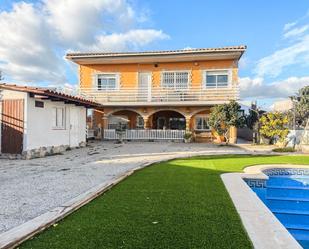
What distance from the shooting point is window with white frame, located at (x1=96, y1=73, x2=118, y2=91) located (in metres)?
26.9

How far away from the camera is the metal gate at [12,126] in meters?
13.5

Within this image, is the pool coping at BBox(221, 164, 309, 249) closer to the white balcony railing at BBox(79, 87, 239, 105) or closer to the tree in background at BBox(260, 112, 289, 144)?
the tree in background at BBox(260, 112, 289, 144)

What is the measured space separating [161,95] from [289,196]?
17.1m

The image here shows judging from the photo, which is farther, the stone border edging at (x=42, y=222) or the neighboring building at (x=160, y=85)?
the neighboring building at (x=160, y=85)

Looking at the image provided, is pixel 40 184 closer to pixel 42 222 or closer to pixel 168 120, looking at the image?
pixel 42 222

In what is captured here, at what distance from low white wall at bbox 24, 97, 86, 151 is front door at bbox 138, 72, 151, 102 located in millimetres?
6321

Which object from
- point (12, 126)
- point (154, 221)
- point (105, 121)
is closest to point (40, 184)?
point (154, 221)

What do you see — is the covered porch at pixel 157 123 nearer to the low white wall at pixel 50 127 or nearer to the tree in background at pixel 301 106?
the low white wall at pixel 50 127

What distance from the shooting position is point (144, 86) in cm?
2636

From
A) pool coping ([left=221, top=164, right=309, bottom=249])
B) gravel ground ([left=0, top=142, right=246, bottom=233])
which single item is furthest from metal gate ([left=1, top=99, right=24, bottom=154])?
pool coping ([left=221, top=164, right=309, bottom=249])

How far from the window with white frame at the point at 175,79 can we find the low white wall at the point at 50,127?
27.9ft

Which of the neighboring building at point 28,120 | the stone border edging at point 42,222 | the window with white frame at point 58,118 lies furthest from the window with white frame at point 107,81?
the stone border edging at point 42,222

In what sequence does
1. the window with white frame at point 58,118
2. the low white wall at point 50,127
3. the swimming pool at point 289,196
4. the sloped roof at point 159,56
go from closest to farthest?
the swimming pool at point 289,196 → the low white wall at point 50,127 → the window with white frame at point 58,118 → the sloped roof at point 159,56

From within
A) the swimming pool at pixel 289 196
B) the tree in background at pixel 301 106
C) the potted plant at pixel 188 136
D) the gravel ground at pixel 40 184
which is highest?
the tree in background at pixel 301 106
